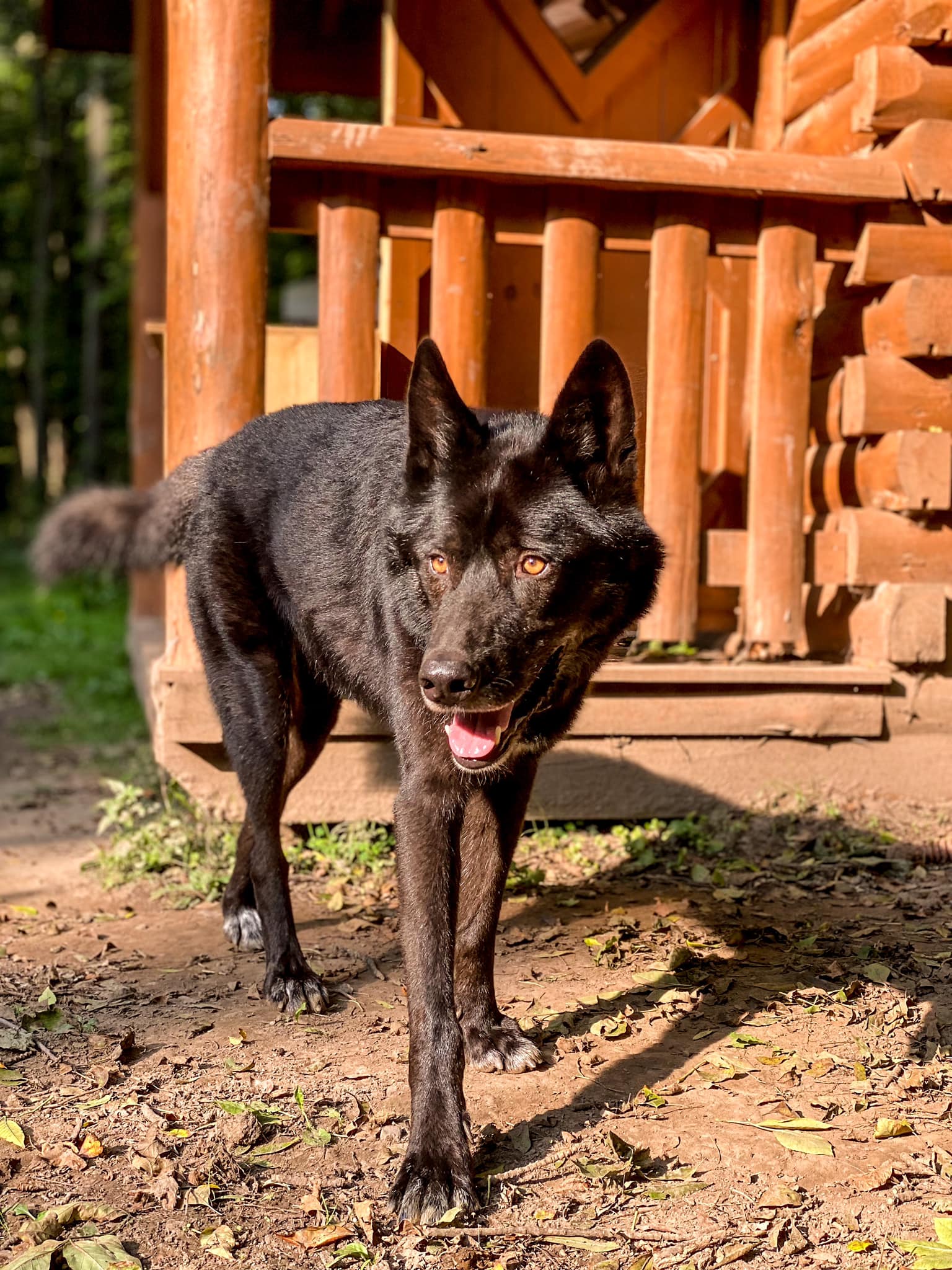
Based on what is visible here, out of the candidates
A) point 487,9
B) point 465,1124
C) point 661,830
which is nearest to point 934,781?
point 661,830

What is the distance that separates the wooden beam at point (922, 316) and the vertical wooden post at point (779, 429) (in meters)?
0.32

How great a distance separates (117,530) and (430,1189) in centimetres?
241

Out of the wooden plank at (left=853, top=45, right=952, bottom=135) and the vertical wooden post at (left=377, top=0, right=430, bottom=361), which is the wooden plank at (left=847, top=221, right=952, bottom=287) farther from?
the vertical wooden post at (left=377, top=0, right=430, bottom=361)

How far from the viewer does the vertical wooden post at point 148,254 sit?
8.50 meters

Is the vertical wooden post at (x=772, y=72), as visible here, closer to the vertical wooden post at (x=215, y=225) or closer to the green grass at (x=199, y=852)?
the vertical wooden post at (x=215, y=225)

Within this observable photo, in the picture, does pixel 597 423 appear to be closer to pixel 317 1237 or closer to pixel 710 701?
pixel 317 1237

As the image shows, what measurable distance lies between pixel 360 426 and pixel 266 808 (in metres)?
1.17

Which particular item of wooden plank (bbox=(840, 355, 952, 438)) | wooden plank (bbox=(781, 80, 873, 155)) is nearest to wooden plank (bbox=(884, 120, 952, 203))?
wooden plank (bbox=(781, 80, 873, 155))

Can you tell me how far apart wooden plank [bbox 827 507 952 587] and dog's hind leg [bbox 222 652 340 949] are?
213 centimetres

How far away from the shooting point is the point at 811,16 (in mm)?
5777

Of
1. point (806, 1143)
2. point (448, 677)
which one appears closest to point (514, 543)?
point (448, 677)

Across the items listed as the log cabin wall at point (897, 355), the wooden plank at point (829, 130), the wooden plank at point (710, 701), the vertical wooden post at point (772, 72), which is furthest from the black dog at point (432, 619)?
the vertical wooden post at point (772, 72)

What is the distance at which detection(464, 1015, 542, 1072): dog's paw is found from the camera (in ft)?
10.5

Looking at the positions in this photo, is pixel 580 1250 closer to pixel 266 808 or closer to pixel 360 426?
pixel 266 808
